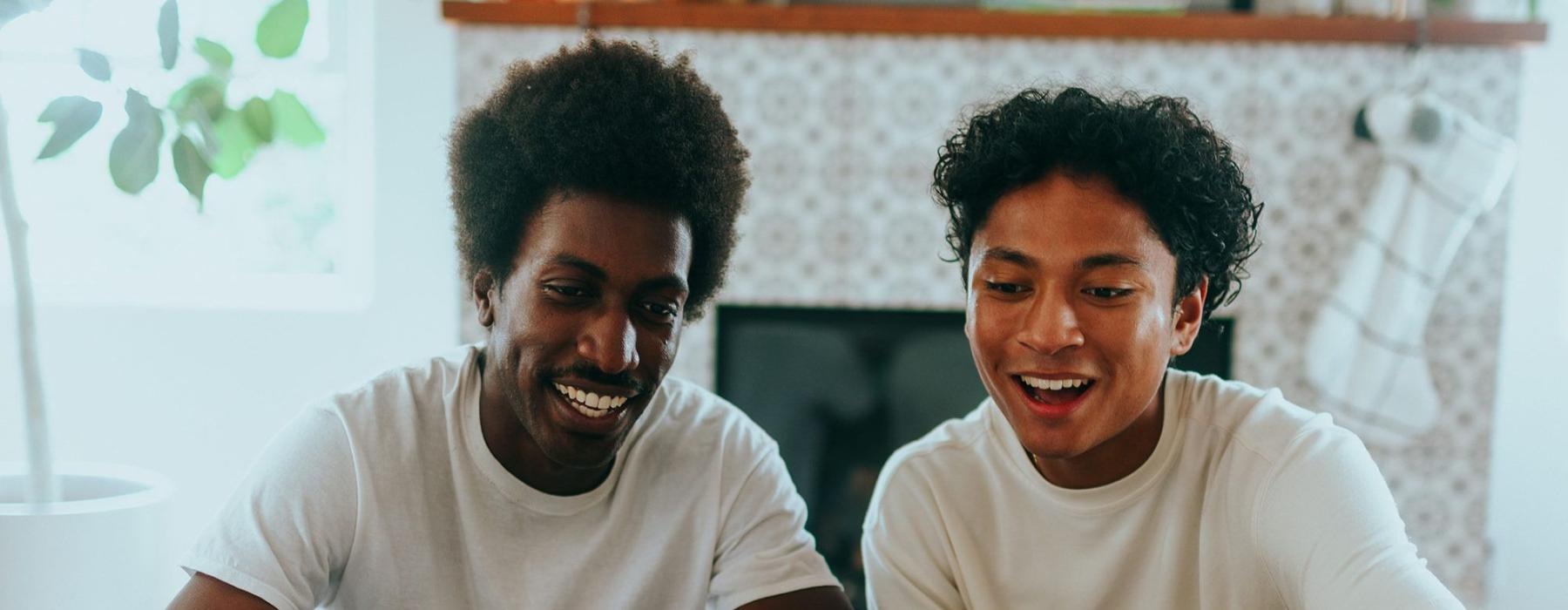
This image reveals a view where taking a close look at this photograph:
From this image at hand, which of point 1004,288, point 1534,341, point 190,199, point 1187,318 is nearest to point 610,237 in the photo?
point 1004,288

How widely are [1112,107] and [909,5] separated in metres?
1.64

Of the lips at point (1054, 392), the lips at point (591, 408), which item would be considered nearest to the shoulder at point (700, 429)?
the lips at point (591, 408)

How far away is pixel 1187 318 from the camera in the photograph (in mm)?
1379

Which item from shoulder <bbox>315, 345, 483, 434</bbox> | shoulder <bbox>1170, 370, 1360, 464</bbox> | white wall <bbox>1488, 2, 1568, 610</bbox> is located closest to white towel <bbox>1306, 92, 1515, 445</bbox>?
white wall <bbox>1488, 2, 1568, 610</bbox>

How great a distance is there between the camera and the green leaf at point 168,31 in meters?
1.72

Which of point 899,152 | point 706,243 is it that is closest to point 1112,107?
point 706,243

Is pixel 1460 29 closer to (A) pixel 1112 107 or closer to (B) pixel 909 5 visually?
(B) pixel 909 5

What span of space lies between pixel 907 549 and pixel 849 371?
1.54 m

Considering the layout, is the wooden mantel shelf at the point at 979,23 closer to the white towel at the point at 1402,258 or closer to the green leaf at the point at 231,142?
the white towel at the point at 1402,258

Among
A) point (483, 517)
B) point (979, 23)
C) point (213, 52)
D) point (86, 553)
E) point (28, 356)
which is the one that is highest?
point (979, 23)

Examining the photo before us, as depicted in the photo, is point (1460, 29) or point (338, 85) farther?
point (338, 85)

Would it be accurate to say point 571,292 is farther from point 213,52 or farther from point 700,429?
point 213,52

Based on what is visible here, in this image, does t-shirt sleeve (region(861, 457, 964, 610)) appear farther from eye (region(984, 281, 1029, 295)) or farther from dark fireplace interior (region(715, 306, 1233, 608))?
dark fireplace interior (region(715, 306, 1233, 608))

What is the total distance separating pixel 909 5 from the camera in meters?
2.89
